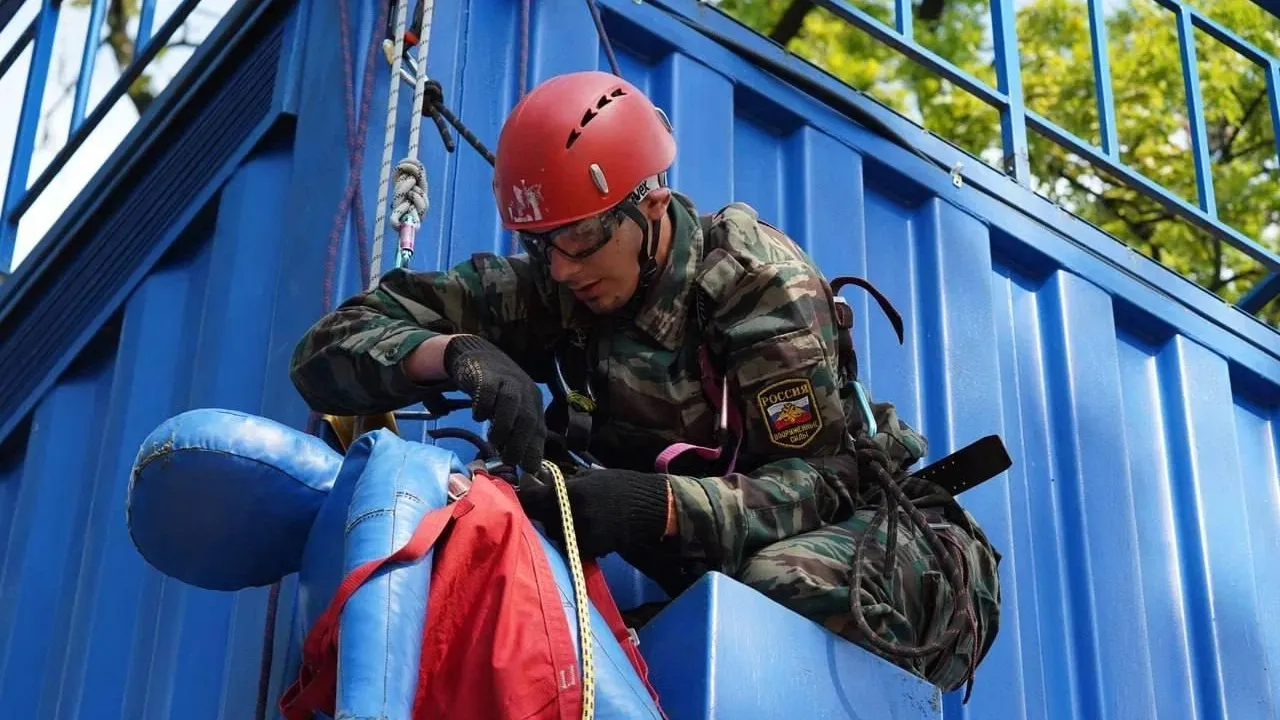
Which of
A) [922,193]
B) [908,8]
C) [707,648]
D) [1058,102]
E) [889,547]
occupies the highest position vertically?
[1058,102]

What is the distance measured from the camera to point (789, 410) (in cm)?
425

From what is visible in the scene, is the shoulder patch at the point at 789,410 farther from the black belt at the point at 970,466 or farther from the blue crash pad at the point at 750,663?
→ the black belt at the point at 970,466

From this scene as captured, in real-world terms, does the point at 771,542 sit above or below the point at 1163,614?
below

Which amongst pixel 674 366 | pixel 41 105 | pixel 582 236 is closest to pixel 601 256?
pixel 582 236

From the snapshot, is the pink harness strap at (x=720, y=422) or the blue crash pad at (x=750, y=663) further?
the pink harness strap at (x=720, y=422)

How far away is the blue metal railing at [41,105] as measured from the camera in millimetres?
7445

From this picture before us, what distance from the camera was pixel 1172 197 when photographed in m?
7.55

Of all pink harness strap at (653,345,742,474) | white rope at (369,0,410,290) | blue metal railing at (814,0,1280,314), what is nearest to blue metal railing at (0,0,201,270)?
white rope at (369,0,410,290)

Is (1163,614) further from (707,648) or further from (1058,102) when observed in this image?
(1058,102)

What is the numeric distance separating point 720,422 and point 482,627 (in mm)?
980

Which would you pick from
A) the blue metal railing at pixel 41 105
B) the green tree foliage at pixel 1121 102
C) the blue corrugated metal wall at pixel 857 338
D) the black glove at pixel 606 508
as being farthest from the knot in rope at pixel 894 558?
the green tree foliage at pixel 1121 102

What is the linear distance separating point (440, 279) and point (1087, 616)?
271cm

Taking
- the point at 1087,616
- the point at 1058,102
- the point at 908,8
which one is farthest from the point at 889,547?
the point at 1058,102

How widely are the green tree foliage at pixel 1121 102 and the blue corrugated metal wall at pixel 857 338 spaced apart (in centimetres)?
693
